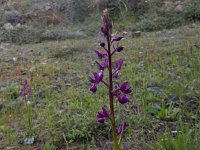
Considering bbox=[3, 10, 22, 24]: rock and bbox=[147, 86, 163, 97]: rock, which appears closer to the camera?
bbox=[147, 86, 163, 97]: rock

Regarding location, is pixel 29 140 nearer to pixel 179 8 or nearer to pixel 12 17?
pixel 179 8

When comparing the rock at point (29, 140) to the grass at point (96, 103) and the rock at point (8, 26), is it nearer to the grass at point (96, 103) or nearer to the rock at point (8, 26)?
the grass at point (96, 103)

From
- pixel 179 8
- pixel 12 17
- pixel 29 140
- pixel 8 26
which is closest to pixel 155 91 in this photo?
pixel 29 140

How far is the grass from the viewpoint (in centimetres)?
260

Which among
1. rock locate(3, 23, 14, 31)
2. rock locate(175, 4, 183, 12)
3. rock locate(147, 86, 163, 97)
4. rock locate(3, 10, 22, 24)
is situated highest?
rock locate(147, 86, 163, 97)

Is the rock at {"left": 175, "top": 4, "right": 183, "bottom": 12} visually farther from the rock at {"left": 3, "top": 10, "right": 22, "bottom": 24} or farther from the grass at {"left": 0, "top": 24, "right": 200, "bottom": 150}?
the rock at {"left": 3, "top": 10, "right": 22, "bottom": 24}

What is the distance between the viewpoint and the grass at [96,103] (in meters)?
2.60

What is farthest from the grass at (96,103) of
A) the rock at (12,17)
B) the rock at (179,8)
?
the rock at (12,17)

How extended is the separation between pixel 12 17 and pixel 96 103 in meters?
7.57

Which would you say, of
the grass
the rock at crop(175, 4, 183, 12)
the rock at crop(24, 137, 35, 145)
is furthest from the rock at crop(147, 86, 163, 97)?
the rock at crop(175, 4, 183, 12)

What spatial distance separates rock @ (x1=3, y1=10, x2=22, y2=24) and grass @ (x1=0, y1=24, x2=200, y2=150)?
4.63 m

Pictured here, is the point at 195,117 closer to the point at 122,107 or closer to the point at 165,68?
the point at 122,107

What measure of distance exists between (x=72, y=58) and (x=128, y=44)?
1180 millimetres

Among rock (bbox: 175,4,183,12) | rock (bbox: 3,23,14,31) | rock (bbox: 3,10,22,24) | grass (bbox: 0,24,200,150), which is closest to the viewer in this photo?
grass (bbox: 0,24,200,150)
